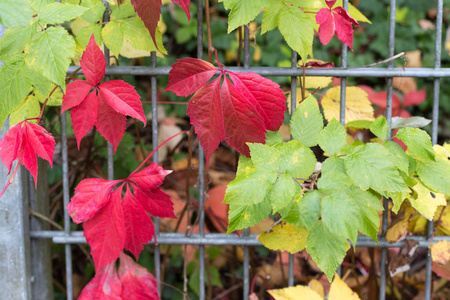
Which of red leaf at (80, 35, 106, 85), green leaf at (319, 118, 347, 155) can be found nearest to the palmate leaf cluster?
green leaf at (319, 118, 347, 155)

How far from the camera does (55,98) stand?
123cm

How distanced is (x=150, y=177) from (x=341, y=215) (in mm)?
467

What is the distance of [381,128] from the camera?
3.88ft

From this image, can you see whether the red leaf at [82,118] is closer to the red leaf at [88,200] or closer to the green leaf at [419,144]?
the red leaf at [88,200]

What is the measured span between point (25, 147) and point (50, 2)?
0.34 metres

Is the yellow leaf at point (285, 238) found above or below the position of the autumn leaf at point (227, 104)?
below

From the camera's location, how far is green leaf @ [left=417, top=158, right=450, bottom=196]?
3.90 feet

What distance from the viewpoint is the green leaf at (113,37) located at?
3.83 feet

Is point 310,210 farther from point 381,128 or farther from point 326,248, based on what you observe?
point 381,128

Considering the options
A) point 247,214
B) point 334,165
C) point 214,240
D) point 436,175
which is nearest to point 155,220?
point 214,240

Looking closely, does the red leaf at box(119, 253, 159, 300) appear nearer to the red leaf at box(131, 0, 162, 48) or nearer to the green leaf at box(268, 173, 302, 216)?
the green leaf at box(268, 173, 302, 216)

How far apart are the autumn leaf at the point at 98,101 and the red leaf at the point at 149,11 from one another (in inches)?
5.2

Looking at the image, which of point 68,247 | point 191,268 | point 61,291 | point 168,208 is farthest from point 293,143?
point 61,291

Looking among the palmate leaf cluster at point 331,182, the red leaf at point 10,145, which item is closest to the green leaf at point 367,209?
the palmate leaf cluster at point 331,182
